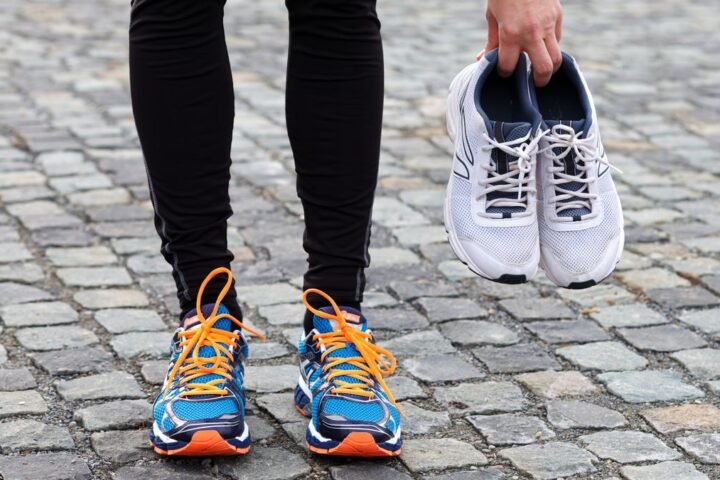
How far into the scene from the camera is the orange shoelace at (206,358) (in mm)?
2301

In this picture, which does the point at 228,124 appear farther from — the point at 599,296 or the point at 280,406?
the point at 599,296

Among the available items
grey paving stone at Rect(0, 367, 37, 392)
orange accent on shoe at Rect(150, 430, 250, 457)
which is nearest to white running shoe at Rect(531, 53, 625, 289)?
orange accent on shoe at Rect(150, 430, 250, 457)

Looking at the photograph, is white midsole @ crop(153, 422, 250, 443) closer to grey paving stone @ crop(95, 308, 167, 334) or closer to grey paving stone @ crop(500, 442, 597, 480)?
grey paving stone @ crop(500, 442, 597, 480)

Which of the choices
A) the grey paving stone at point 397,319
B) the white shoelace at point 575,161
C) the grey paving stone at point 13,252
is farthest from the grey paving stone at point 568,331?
the grey paving stone at point 13,252

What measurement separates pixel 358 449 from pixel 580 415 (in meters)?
0.52

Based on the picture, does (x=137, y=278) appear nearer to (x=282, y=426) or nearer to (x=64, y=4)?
(x=282, y=426)

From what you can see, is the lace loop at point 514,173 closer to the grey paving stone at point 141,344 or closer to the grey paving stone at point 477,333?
the grey paving stone at point 477,333

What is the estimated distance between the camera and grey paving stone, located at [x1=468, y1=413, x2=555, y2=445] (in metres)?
2.40

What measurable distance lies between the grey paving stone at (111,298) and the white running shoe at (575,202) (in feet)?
3.75

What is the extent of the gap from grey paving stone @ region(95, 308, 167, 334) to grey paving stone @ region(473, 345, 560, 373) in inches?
29.7

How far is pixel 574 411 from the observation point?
2.54 metres

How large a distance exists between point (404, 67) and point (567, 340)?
3.28 meters

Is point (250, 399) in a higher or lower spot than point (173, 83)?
lower

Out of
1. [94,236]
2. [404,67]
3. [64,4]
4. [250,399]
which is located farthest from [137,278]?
[64,4]
